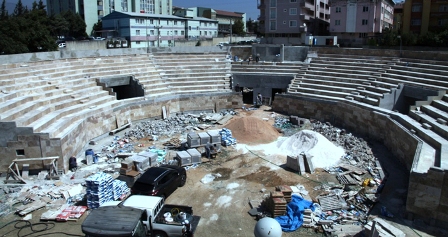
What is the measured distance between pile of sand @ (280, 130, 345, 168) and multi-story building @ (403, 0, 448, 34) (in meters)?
37.1

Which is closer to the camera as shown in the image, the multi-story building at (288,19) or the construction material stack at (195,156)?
the construction material stack at (195,156)

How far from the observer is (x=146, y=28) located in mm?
57250

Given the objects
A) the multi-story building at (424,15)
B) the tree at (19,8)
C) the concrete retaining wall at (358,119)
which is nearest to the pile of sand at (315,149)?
the concrete retaining wall at (358,119)

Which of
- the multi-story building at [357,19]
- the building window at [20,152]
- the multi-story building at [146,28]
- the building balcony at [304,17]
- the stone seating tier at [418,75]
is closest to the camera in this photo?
the building window at [20,152]

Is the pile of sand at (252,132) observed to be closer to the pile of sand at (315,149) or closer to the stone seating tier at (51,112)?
the pile of sand at (315,149)

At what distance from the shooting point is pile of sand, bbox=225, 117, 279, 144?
1938 centimetres

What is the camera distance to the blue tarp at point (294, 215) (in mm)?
10947

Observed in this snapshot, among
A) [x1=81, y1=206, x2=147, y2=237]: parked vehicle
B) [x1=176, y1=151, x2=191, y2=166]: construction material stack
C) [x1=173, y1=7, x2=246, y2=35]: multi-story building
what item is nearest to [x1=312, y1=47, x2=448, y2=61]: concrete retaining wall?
[x1=176, y1=151, x2=191, y2=166]: construction material stack

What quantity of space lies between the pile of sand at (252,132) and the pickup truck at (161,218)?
29.2 ft

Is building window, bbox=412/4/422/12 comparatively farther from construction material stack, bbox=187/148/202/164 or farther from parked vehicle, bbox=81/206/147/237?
parked vehicle, bbox=81/206/147/237

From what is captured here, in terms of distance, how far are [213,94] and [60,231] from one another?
55.6 ft

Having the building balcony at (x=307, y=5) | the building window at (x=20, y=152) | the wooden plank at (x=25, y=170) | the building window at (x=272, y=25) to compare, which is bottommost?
the wooden plank at (x=25, y=170)

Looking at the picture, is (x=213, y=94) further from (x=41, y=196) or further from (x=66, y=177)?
(x=41, y=196)

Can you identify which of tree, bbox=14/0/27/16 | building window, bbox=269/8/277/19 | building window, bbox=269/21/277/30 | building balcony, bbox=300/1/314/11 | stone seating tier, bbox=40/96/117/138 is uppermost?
tree, bbox=14/0/27/16
